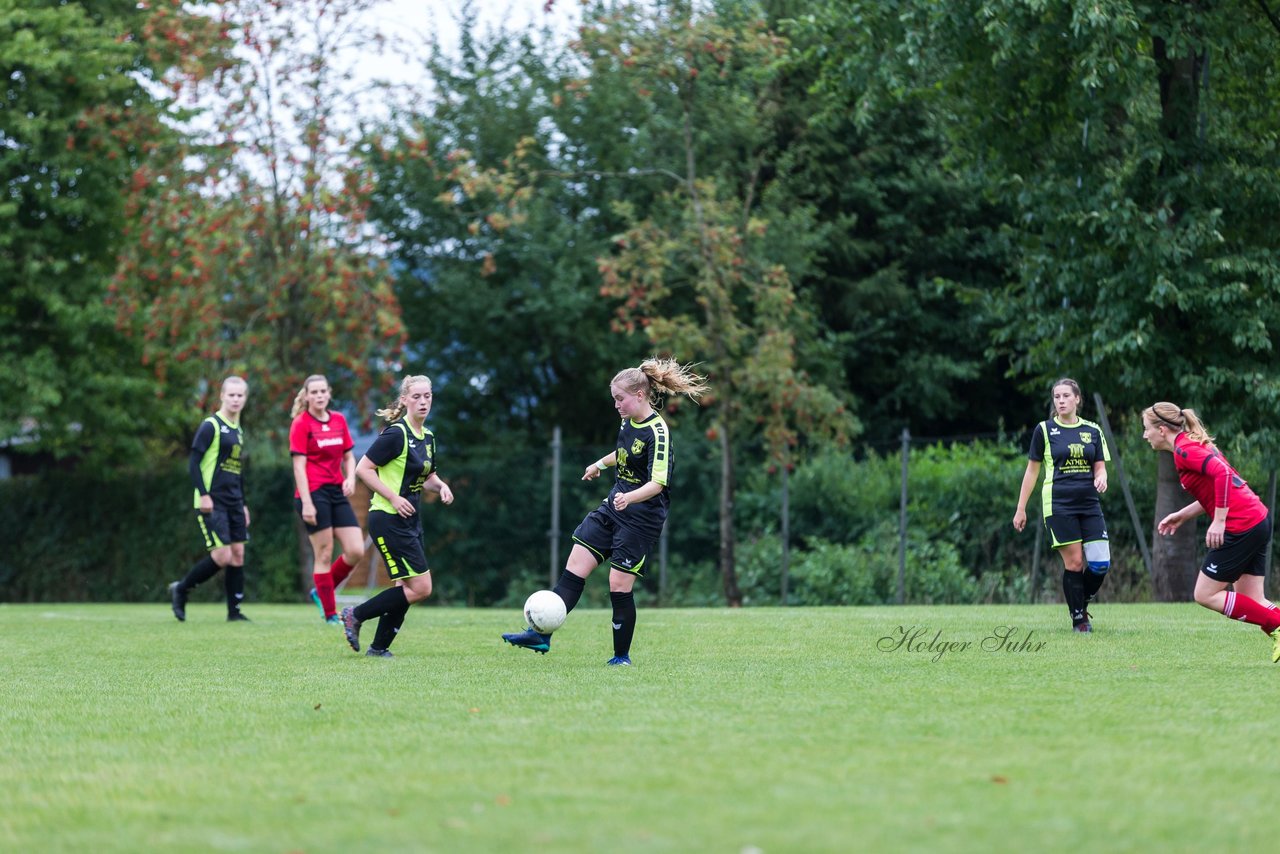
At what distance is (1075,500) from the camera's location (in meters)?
11.3

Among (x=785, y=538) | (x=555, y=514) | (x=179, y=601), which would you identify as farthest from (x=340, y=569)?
(x=555, y=514)

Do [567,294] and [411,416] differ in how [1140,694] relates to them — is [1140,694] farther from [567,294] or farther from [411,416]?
[567,294]

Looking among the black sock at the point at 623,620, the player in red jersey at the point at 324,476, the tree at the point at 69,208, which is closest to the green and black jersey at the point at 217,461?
the player in red jersey at the point at 324,476

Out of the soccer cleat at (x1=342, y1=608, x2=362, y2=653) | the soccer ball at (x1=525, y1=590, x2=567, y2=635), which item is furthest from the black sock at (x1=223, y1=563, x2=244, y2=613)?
the soccer ball at (x1=525, y1=590, x2=567, y2=635)

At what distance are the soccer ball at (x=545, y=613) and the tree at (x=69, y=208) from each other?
54.3 feet

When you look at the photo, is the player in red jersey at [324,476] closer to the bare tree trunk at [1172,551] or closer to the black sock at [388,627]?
the black sock at [388,627]

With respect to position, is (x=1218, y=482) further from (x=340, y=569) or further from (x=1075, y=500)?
(x=340, y=569)

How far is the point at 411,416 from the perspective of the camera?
9.97 m

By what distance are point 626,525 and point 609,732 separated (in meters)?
3.02

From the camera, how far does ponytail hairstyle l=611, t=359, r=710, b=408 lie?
9.21 m

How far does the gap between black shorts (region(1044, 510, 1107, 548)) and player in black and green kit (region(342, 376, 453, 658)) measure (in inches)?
184

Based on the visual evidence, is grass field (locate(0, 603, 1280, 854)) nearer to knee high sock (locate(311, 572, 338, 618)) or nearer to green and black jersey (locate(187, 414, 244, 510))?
knee high sock (locate(311, 572, 338, 618))

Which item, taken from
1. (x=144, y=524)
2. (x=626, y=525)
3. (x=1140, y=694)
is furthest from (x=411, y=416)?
(x=144, y=524)

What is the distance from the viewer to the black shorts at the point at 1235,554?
32.4 ft
